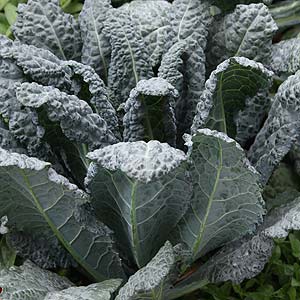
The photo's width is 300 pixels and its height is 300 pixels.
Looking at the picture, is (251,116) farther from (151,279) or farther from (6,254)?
(6,254)

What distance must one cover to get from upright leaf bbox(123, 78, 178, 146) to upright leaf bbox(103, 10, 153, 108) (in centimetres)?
18

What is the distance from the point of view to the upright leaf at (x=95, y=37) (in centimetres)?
159

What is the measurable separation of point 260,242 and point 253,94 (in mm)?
364

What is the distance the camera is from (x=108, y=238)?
1.38 metres

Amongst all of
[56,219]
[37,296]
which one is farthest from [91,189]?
[37,296]

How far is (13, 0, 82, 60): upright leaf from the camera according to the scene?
5.15 ft

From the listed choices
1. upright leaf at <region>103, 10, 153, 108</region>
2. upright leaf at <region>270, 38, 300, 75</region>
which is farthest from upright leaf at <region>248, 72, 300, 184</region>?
upright leaf at <region>103, 10, 153, 108</region>

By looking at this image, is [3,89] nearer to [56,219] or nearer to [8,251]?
[56,219]

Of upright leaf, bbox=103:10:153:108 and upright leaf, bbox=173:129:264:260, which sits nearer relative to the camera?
upright leaf, bbox=173:129:264:260

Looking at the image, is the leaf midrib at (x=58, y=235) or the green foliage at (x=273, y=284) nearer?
the leaf midrib at (x=58, y=235)

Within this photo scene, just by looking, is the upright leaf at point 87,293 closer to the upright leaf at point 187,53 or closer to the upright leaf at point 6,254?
the upright leaf at point 6,254

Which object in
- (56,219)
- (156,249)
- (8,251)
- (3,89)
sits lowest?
(8,251)

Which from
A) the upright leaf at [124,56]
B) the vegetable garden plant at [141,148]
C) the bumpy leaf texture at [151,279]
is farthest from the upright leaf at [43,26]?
the bumpy leaf texture at [151,279]

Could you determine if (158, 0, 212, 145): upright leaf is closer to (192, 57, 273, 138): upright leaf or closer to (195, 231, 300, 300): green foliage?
(192, 57, 273, 138): upright leaf
